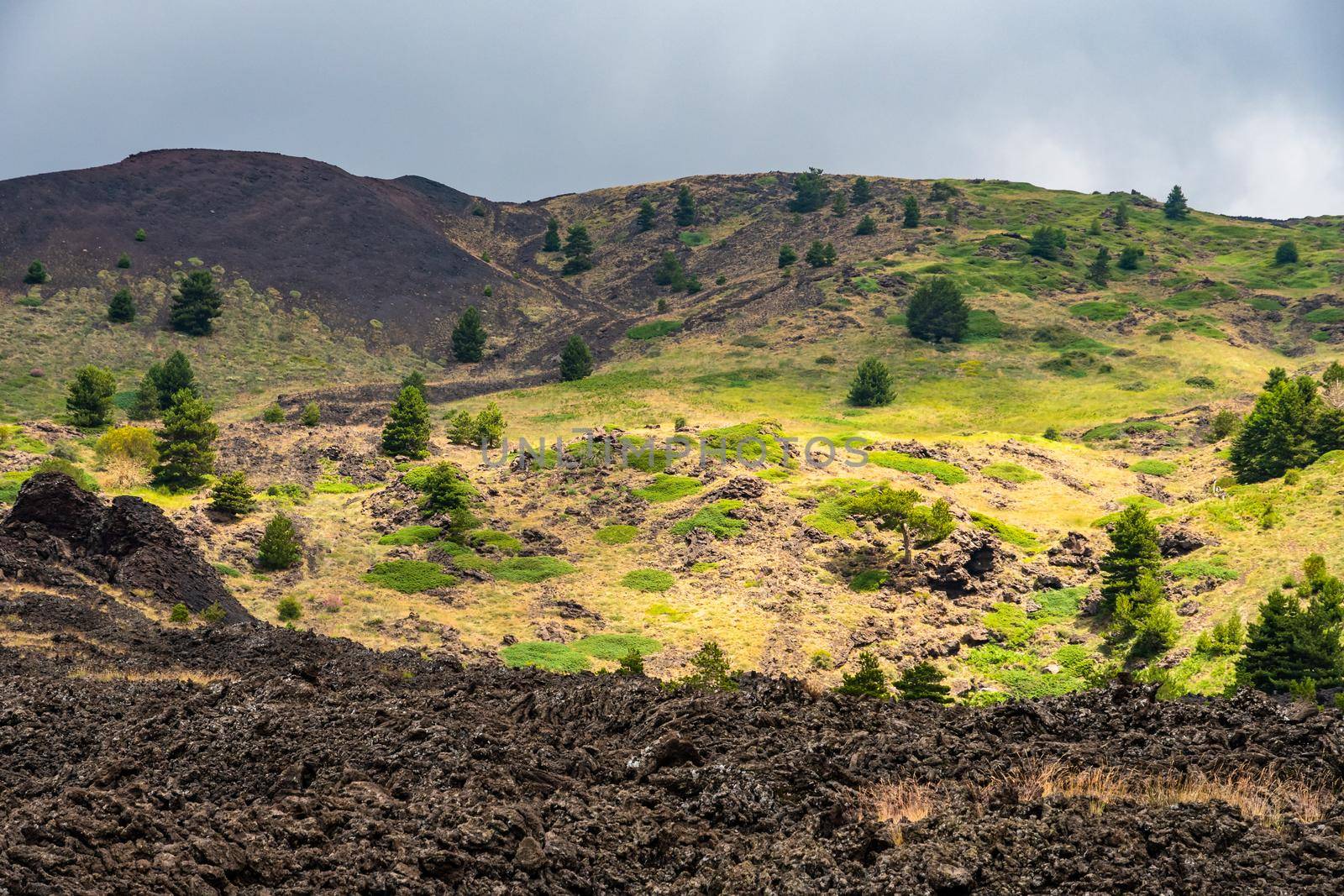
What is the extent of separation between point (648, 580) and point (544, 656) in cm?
958

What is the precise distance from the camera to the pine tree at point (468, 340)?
328ft

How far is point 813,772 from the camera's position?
1392 centimetres

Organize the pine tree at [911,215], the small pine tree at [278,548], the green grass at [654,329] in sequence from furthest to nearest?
the pine tree at [911,215]
the green grass at [654,329]
the small pine tree at [278,548]

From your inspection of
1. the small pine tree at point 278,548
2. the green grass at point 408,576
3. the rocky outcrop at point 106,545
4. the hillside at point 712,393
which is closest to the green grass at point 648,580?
the hillside at point 712,393

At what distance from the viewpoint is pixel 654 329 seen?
102688mm

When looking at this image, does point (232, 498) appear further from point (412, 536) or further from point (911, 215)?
point (911, 215)

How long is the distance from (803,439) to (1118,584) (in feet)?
85.8

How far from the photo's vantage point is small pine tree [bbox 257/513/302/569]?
41156 mm

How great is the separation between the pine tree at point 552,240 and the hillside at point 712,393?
158 inches

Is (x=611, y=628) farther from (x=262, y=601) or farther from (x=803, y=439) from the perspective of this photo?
(x=803, y=439)

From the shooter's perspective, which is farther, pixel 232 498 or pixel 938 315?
pixel 938 315

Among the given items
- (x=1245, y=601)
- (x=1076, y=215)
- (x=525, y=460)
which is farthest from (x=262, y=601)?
(x=1076, y=215)

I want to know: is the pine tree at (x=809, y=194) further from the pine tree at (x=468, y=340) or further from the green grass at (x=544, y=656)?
the green grass at (x=544, y=656)

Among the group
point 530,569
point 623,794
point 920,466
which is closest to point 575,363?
point 920,466
